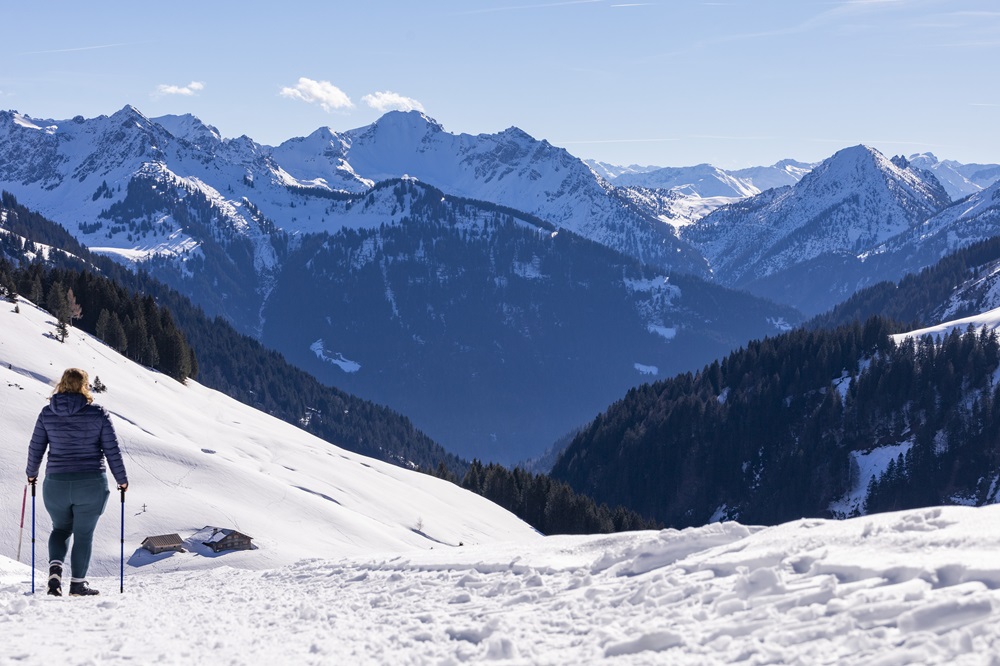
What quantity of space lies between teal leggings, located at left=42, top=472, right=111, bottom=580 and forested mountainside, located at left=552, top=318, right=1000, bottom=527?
134 meters

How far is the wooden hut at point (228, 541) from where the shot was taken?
4203 centimetres

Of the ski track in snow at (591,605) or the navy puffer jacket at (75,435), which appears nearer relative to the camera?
the ski track in snow at (591,605)

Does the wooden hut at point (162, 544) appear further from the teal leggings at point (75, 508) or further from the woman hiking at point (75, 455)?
the woman hiking at point (75, 455)

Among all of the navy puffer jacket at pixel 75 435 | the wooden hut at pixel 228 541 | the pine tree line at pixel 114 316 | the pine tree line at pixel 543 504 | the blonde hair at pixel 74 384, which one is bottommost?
the wooden hut at pixel 228 541

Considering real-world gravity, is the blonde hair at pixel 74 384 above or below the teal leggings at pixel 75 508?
above

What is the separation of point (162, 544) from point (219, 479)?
12.5 meters

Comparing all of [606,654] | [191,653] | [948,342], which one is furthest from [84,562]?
[948,342]

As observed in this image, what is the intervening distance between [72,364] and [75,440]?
190 ft

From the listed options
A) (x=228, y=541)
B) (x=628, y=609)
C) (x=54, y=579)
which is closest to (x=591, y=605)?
(x=628, y=609)

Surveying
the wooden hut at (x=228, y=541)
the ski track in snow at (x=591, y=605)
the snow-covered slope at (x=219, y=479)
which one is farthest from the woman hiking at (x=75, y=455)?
the wooden hut at (x=228, y=541)

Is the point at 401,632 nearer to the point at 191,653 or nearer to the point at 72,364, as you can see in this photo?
the point at 191,653

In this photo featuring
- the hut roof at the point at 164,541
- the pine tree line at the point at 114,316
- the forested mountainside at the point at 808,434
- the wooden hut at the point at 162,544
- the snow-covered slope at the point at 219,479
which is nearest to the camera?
the wooden hut at the point at 162,544

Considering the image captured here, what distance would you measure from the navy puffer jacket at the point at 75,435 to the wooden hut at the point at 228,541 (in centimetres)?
2718

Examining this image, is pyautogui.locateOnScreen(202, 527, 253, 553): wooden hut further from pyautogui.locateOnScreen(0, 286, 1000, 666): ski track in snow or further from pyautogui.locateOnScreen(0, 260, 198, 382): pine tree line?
pyautogui.locateOnScreen(0, 260, 198, 382): pine tree line
